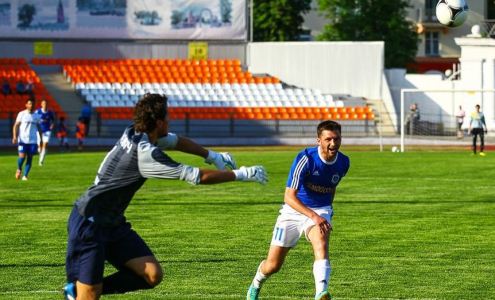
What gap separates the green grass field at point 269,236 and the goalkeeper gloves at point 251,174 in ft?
12.5

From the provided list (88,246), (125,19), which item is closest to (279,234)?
(88,246)

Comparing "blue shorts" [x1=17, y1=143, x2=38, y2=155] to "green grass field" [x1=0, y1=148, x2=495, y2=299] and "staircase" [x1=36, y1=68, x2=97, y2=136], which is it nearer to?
"green grass field" [x1=0, y1=148, x2=495, y2=299]

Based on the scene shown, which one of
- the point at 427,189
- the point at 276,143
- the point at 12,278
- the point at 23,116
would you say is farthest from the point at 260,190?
the point at 276,143

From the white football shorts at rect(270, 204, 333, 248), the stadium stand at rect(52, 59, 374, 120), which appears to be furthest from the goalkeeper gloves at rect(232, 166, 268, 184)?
the stadium stand at rect(52, 59, 374, 120)

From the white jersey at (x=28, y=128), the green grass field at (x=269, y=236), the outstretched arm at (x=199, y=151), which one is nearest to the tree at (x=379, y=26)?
the green grass field at (x=269, y=236)

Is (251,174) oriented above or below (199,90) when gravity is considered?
below

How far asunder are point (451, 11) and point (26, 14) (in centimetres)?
3773

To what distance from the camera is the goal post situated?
55469mm

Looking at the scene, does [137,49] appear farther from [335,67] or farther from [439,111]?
[439,111]

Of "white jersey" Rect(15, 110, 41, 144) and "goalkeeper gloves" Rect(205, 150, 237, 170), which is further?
"white jersey" Rect(15, 110, 41, 144)

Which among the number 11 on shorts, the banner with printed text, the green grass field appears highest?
the banner with printed text

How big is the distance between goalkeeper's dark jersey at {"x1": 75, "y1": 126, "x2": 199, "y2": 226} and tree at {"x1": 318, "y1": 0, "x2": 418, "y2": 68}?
7472 centimetres

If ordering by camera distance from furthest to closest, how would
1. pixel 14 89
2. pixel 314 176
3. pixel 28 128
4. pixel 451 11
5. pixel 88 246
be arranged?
pixel 14 89 < pixel 28 128 < pixel 451 11 < pixel 314 176 < pixel 88 246

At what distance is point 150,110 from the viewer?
30.9 ft
